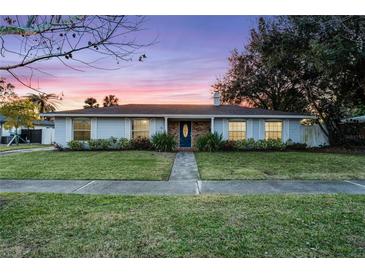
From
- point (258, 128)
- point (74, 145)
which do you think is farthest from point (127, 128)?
point (258, 128)

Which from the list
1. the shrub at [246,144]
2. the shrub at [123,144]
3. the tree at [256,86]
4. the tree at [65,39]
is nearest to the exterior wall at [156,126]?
the shrub at [123,144]

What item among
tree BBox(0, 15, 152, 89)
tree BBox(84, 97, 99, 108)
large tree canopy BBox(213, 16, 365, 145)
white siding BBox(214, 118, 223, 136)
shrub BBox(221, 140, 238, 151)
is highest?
tree BBox(84, 97, 99, 108)

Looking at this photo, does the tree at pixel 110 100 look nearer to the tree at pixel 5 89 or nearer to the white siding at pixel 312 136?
the white siding at pixel 312 136

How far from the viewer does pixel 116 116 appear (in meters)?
16.5

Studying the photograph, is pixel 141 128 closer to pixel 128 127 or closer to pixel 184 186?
pixel 128 127

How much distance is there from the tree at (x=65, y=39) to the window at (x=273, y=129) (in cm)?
1387

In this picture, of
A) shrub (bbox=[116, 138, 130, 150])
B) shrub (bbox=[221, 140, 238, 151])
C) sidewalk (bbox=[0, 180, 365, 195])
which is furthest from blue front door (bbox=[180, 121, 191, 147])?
sidewalk (bbox=[0, 180, 365, 195])

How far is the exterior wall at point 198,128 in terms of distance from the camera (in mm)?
18109

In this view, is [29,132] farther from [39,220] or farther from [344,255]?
[344,255]

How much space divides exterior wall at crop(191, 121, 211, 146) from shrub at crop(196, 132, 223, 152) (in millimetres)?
2283

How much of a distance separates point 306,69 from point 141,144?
12.6 m

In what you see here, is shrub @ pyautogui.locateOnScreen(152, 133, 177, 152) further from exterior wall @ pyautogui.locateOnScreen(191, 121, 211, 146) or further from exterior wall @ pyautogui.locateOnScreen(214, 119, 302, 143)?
exterior wall @ pyautogui.locateOnScreen(214, 119, 302, 143)

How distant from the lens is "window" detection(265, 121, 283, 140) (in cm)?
1709
